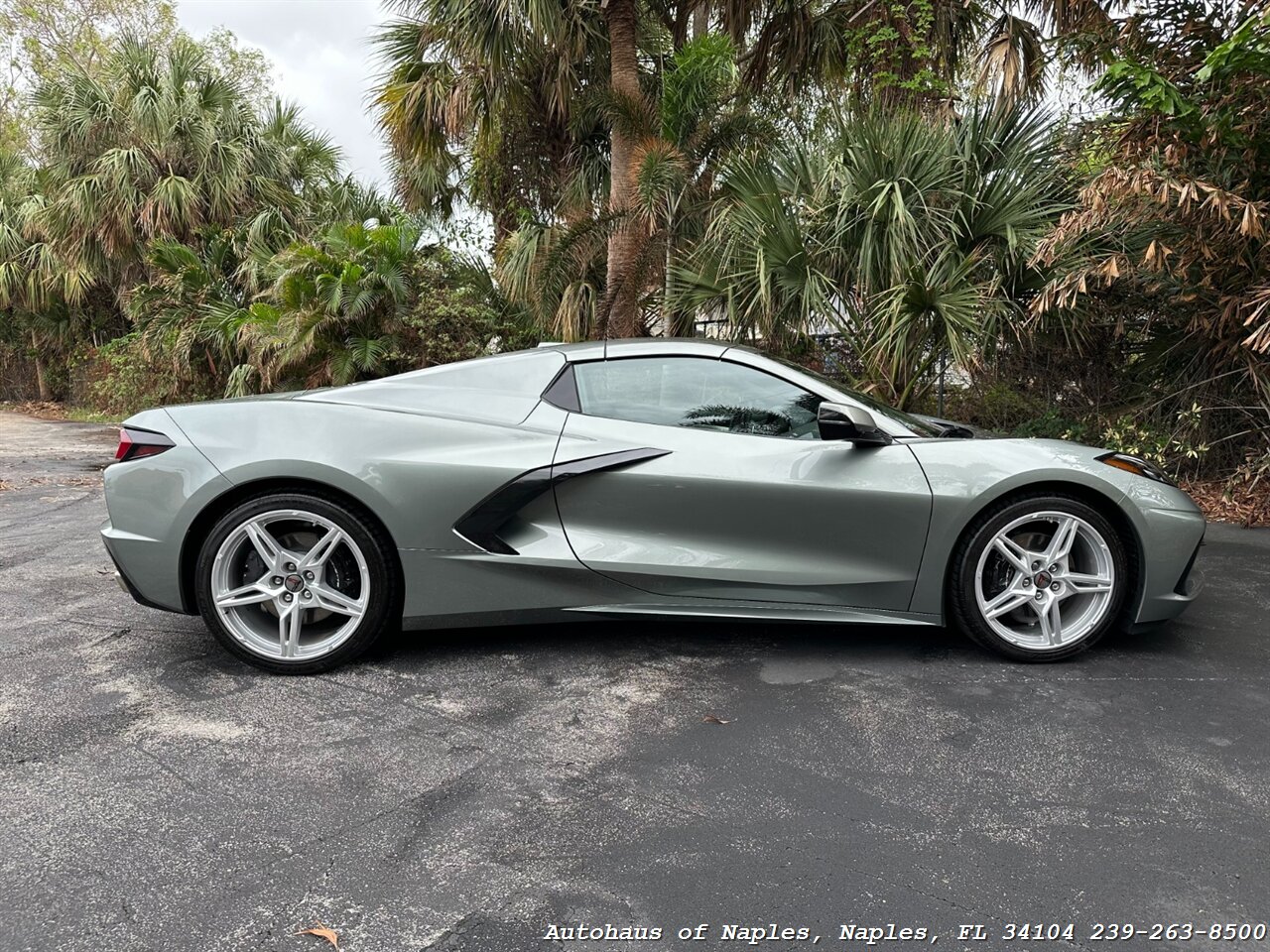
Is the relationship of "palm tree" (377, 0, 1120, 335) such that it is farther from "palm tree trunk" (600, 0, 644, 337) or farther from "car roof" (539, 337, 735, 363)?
"car roof" (539, 337, 735, 363)

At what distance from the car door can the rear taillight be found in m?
1.50

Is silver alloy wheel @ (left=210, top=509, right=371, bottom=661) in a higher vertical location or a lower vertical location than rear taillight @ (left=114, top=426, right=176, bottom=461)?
lower

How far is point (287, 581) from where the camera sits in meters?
3.21

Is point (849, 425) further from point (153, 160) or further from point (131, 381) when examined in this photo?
point (131, 381)

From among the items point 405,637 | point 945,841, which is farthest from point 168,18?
point 945,841

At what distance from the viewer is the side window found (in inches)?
132

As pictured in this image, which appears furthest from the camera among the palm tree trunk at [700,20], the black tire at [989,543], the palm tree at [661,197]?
the palm tree trunk at [700,20]

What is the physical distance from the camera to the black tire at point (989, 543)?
128 inches

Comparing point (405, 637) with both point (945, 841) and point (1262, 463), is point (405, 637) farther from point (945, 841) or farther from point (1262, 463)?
point (1262, 463)

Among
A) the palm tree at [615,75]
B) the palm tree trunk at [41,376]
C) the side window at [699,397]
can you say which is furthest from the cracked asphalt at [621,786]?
the palm tree trunk at [41,376]

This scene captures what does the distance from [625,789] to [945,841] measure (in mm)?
835

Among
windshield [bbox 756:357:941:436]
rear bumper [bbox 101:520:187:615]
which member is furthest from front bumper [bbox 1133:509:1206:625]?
rear bumper [bbox 101:520:187:615]

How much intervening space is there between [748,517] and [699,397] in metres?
0.52

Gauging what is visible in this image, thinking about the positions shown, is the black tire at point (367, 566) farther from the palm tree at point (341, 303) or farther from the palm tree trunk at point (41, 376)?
the palm tree trunk at point (41, 376)
